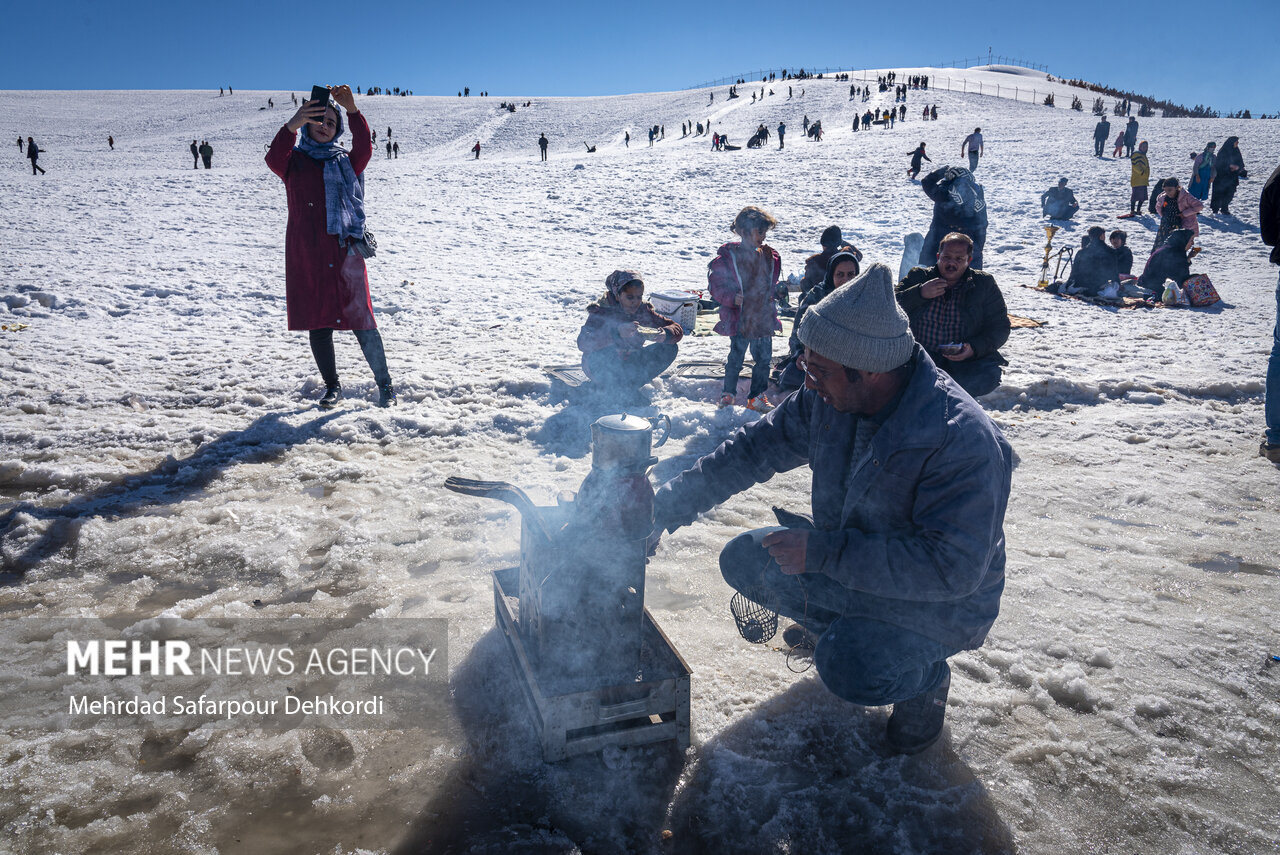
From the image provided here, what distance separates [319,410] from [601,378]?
2.06 metres

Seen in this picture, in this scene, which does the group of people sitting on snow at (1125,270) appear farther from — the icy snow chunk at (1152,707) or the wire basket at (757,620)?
the wire basket at (757,620)

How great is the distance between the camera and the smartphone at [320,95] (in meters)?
4.40

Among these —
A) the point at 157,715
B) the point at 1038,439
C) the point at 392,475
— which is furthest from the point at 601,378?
the point at 157,715

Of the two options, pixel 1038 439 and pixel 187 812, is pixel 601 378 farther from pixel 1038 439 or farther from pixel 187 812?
pixel 187 812

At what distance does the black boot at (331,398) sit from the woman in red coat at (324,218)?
474mm

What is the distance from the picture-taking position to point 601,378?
17.5 feet

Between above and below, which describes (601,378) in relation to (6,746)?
above

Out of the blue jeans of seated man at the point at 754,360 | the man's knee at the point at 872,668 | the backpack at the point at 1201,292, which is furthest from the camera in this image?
the backpack at the point at 1201,292

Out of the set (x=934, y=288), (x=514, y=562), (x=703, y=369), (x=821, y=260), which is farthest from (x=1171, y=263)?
(x=514, y=562)

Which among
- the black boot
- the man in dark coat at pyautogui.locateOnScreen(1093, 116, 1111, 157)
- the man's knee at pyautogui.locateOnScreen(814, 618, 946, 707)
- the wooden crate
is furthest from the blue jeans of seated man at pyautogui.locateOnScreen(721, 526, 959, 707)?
the man in dark coat at pyautogui.locateOnScreen(1093, 116, 1111, 157)

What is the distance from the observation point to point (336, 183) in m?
4.59

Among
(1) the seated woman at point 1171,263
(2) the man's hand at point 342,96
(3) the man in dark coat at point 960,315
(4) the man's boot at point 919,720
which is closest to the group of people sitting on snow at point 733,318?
(3) the man in dark coat at point 960,315

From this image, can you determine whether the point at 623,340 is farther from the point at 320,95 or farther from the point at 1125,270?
the point at 1125,270

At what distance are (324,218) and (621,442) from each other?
3663 mm
